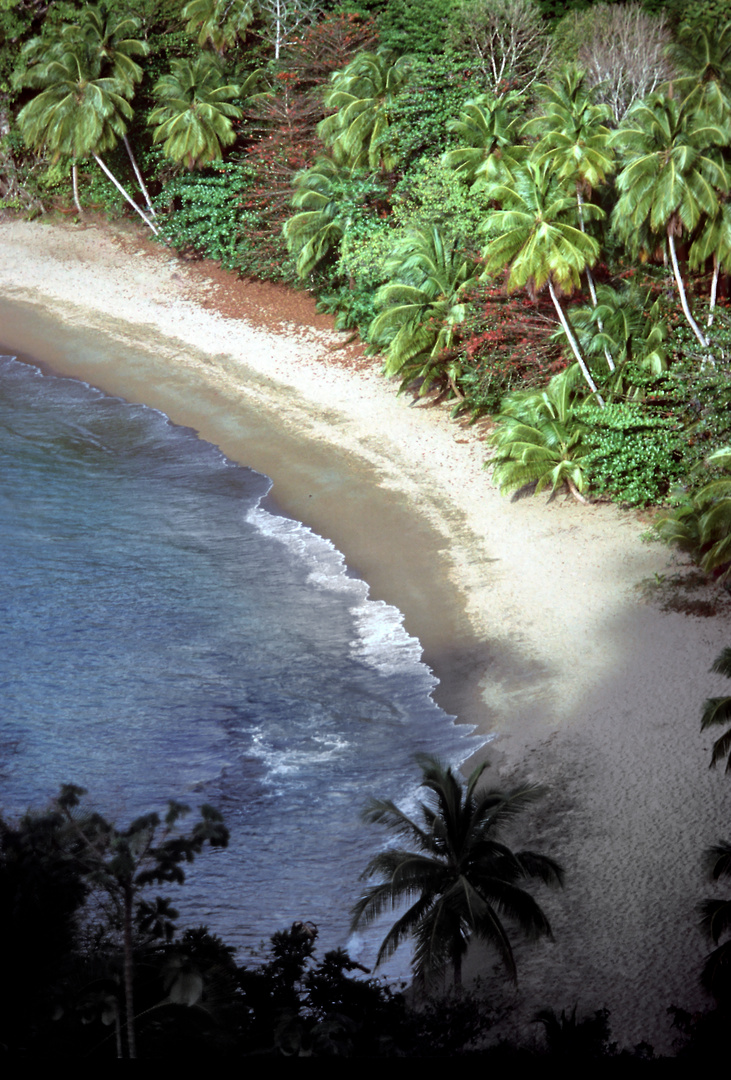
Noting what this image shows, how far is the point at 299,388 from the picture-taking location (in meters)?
29.5

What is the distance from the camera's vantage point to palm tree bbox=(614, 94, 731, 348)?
2055 centimetres

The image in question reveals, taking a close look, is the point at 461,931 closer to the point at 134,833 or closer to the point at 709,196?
the point at 134,833

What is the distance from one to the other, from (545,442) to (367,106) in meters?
13.8

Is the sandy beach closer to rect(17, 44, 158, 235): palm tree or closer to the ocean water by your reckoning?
the ocean water

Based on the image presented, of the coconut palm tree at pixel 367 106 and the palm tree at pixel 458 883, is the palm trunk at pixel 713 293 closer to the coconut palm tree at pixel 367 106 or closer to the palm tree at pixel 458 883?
the coconut palm tree at pixel 367 106

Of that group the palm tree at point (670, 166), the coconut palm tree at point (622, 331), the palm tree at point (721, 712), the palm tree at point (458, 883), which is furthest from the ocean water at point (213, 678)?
the palm tree at point (670, 166)

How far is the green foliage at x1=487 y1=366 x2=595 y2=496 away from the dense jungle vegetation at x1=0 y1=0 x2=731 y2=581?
2.2 inches

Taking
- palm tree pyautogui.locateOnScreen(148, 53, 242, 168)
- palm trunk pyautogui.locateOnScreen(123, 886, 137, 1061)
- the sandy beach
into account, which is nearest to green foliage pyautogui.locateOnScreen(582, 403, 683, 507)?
the sandy beach

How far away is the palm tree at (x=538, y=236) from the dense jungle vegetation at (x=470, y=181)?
2.0 inches

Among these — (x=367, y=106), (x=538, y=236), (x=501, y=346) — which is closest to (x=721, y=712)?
(x=538, y=236)

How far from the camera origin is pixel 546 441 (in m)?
22.7

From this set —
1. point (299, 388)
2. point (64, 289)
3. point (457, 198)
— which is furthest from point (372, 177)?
point (64, 289)

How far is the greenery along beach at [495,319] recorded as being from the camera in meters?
14.4

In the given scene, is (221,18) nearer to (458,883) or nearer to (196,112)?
(196,112)
